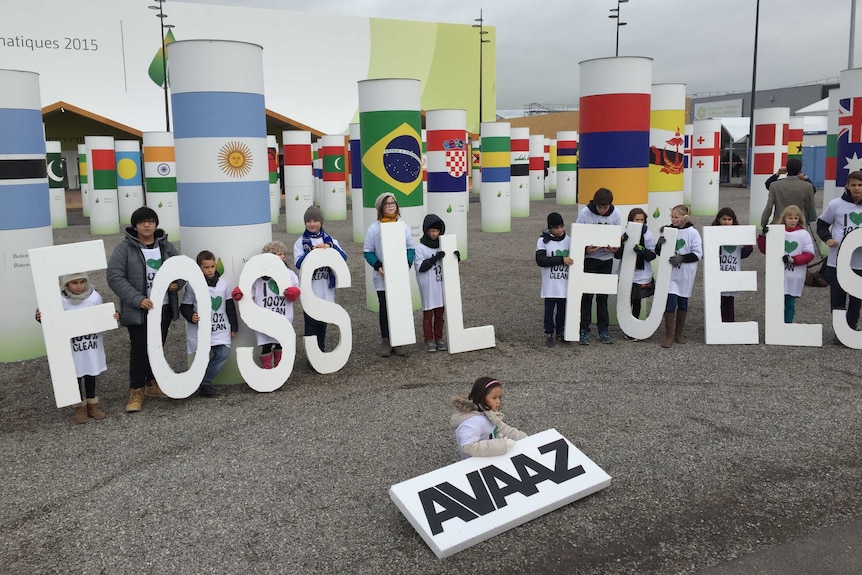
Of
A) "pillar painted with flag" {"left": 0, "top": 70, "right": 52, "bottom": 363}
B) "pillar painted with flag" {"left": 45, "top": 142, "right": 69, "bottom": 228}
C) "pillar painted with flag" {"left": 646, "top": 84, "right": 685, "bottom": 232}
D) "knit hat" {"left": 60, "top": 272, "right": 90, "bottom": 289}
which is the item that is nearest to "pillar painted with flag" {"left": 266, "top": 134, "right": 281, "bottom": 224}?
"pillar painted with flag" {"left": 45, "top": 142, "right": 69, "bottom": 228}

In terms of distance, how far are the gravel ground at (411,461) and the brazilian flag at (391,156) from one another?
103 inches

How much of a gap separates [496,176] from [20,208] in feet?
38.3

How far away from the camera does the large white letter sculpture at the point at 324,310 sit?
6.89 metres

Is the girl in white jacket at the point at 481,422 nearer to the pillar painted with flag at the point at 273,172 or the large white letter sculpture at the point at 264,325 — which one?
the large white letter sculpture at the point at 264,325

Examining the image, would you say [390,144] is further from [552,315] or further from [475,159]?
[475,159]

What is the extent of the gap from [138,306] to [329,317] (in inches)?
66.4

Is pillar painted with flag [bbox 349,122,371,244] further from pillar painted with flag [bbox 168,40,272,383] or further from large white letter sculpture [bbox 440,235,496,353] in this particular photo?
pillar painted with flag [bbox 168,40,272,383]

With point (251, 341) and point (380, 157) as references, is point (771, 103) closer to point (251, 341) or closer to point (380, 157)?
point (380, 157)

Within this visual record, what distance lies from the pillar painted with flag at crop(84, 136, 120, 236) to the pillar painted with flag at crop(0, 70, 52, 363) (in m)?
11.9

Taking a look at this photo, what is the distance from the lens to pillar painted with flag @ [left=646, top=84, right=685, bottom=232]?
37.2 ft

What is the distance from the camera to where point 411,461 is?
5012 millimetres

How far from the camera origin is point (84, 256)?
19.4ft

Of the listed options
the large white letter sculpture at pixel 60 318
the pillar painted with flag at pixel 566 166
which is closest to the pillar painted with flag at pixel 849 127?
the large white letter sculpture at pixel 60 318

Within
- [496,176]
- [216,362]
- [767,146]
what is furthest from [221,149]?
[767,146]
